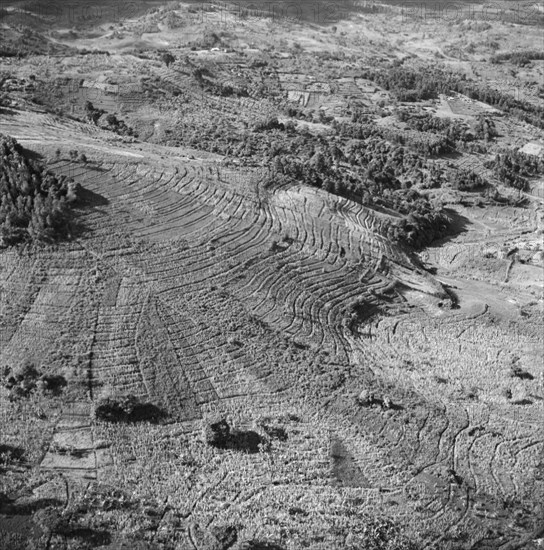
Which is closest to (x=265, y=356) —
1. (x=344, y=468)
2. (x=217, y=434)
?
(x=217, y=434)

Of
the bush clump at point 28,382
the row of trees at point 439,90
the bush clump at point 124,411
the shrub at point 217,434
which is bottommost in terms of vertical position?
the shrub at point 217,434

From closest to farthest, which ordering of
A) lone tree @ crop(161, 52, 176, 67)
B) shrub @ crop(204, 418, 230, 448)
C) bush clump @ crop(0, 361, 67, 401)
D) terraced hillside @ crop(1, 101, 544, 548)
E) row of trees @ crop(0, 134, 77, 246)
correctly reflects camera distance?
terraced hillside @ crop(1, 101, 544, 548)
shrub @ crop(204, 418, 230, 448)
bush clump @ crop(0, 361, 67, 401)
row of trees @ crop(0, 134, 77, 246)
lone tree @ crop(161, 52, 176, 67)

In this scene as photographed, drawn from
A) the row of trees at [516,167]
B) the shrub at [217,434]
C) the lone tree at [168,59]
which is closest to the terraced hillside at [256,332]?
the shrub at [217,434]

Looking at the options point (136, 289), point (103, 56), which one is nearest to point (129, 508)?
point (136, 289)

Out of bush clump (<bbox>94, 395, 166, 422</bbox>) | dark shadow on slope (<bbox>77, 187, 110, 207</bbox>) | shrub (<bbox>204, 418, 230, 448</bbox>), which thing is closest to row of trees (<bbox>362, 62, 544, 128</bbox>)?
dark shadow on slope (<bbox>77, 187, 110, 207</bbox>)

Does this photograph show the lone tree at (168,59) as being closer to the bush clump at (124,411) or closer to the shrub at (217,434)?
the bush clump at (124,411)

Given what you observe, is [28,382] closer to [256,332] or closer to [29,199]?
[256,332]

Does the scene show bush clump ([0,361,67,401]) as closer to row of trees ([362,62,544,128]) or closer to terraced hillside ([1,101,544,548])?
terraced hillside ([1,101,544,548])

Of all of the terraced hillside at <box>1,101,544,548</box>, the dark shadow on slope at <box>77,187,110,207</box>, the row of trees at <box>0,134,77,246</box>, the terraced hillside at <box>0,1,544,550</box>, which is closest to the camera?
the terraced hillside at <box>0,1,544,550</box>

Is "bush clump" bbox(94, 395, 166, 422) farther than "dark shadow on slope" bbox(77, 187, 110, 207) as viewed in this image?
No
